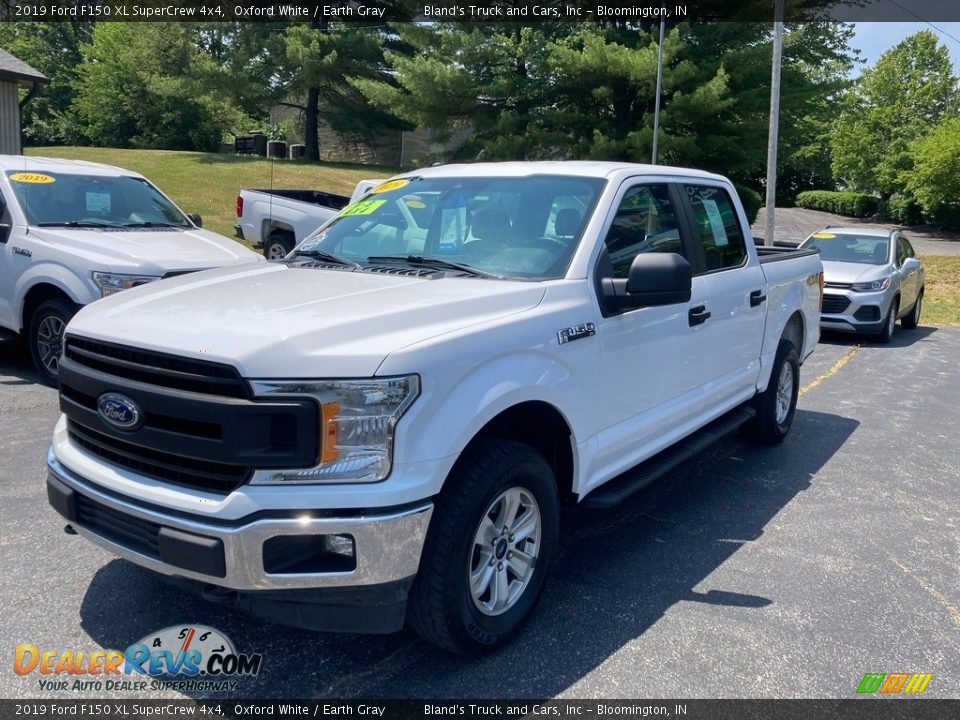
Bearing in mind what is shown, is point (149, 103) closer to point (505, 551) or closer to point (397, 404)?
point (505, 551)

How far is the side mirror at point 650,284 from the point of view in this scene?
3.81 m

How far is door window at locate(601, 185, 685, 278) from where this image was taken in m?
4.25

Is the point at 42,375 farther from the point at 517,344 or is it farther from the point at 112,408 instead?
the point at 517,344

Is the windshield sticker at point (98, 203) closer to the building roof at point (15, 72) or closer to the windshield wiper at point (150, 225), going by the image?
the windshield wiper at point (150, 225)

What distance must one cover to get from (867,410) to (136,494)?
7.00 meters

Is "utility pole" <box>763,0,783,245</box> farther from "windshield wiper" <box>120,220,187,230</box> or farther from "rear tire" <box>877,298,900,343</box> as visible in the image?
"windshield wiper" <box>120,220,187,230</box>

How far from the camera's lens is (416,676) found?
3230 millimetres

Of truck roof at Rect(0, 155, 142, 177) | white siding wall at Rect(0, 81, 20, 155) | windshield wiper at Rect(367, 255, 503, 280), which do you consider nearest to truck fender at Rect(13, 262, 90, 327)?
truck roof at Rect(0, 155, 142, 177)

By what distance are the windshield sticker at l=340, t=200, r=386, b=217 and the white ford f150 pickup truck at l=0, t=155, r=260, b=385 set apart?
2615 mm

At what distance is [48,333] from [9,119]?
15772 mm

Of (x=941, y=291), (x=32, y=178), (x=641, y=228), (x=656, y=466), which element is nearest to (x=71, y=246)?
(x=32, y=178)

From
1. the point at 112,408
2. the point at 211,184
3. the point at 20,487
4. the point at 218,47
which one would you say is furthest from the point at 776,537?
the point at 218,47

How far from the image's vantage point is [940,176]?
3791 cm

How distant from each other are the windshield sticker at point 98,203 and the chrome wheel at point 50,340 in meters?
1.37
